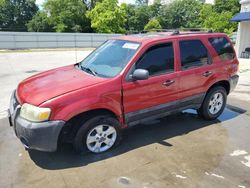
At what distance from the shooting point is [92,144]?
158 inches

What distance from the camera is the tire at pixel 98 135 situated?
3.80 meters

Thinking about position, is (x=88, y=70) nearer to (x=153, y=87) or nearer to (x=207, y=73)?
(x=153, y=87)

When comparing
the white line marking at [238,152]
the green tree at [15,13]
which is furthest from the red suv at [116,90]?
the green tree at [15,13]

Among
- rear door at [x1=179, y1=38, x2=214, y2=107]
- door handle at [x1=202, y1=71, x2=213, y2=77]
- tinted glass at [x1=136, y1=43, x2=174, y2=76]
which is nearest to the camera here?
tinted glass at [x1=136, y1=43, x2=174, y2=76]

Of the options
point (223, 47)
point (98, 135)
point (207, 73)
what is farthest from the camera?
point (223, 47)

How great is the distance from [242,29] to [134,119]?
50.9 ft

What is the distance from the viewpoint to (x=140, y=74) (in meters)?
3.88

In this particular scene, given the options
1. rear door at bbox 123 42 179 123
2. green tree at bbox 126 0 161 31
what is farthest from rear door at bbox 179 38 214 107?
green tree at bbox 126 0 161 31

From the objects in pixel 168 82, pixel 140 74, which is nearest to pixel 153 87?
pixel 168 82

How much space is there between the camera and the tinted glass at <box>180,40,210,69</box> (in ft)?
15.2

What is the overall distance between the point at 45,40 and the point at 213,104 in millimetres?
25780

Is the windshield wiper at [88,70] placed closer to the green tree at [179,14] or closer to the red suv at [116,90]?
the red suv at [116,90]

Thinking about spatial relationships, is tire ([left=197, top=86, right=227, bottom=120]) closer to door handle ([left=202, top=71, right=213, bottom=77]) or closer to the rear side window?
door handle ([left=202, top=71, right=213, bottom=77])

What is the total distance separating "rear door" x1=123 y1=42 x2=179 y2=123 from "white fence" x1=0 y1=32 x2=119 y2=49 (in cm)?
2119
